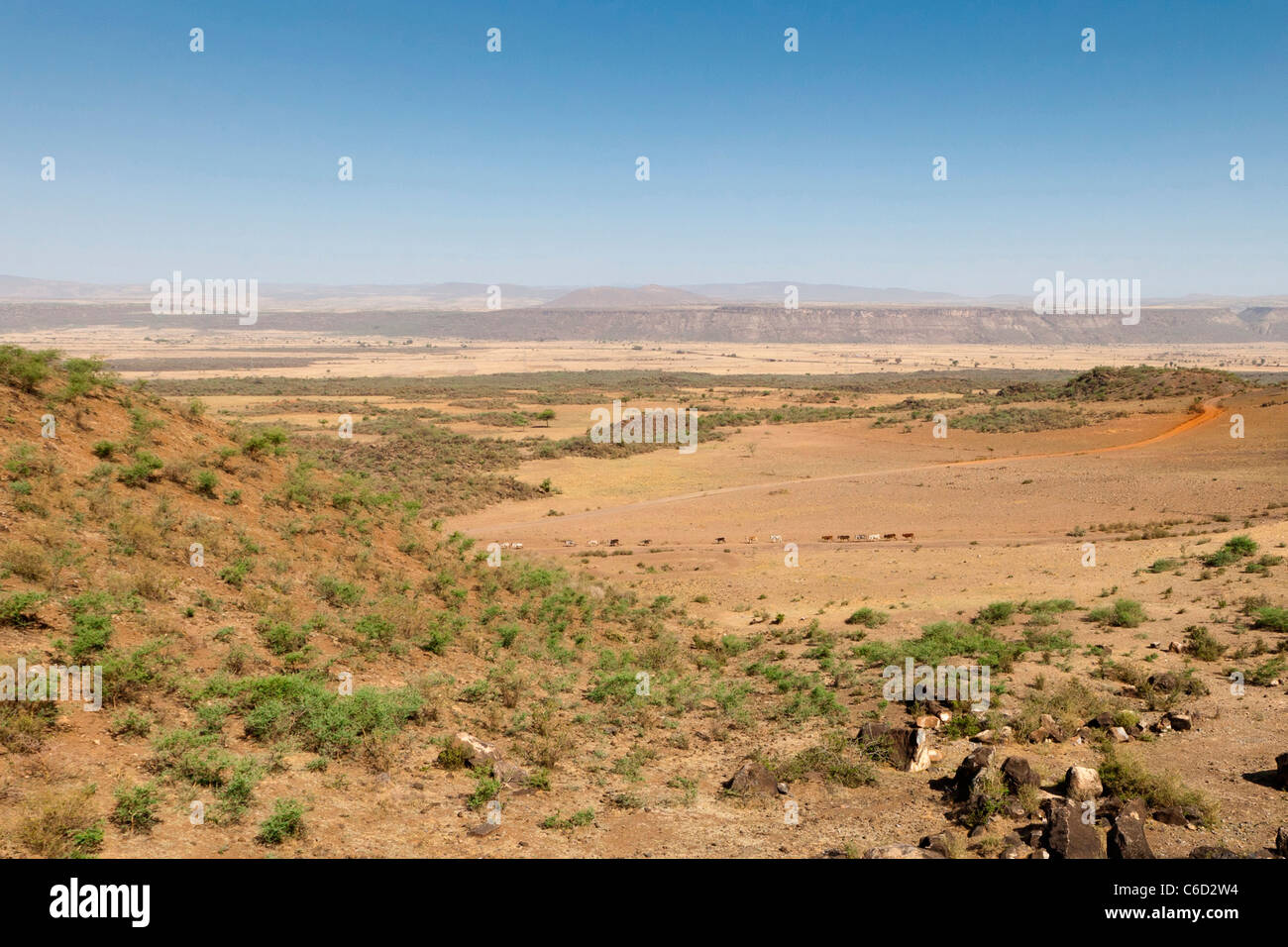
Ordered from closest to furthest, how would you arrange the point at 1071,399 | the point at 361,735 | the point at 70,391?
the point at 361,735 < the point at 70,391 < the point at 1071,399

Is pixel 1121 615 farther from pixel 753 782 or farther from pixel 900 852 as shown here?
pixel 900 852

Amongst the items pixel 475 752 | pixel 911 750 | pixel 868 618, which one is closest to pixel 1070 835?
pixel 911 750

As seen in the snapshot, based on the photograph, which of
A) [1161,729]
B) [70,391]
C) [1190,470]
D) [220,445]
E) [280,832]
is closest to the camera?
[280,832]

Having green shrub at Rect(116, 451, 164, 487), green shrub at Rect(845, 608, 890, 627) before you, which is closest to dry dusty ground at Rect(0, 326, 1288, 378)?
green shrub at Rect(116, 451, 164, 487)

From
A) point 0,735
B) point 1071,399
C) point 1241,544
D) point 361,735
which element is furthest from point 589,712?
point 1071,399

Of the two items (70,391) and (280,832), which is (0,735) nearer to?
(280,832)
